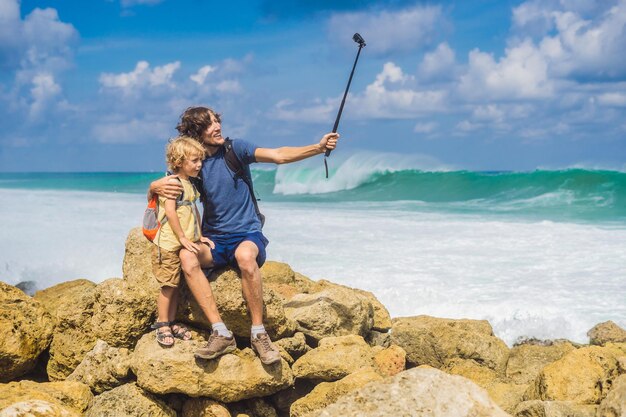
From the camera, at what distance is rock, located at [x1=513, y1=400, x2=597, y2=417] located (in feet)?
14.1

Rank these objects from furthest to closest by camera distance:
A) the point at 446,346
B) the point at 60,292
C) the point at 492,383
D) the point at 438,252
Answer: the point at 438,252 → the point at 60,292 → the point at 446,346 → the point at 492,383

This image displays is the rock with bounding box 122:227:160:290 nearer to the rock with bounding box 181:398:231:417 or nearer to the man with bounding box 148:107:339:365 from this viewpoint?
the man with bounding box 148:107:339:365

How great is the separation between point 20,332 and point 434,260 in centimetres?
835

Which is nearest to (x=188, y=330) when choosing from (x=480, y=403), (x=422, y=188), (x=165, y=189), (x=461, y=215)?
(x=165, y=189)

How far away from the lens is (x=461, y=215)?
879 inches

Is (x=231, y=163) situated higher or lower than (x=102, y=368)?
higher

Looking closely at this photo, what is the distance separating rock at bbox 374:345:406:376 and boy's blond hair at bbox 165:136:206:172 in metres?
2.06

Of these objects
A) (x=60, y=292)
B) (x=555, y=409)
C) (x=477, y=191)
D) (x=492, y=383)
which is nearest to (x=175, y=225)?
(x=555, y=409)

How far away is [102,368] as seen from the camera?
5.07 meters

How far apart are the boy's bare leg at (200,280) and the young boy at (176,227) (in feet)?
0.19

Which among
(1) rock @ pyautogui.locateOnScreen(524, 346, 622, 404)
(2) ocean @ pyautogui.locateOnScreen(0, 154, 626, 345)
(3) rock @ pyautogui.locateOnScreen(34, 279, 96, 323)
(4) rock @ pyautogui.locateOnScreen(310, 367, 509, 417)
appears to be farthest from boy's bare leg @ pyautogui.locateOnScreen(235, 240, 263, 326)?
(2) ocean @ pyautogui.locateOnScreen(0, 154, 626, 345)

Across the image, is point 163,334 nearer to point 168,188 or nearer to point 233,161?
point 168,188

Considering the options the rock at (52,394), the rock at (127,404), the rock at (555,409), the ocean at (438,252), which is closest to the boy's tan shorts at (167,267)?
the rock at (127,404)

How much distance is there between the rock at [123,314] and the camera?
529 centimetres
